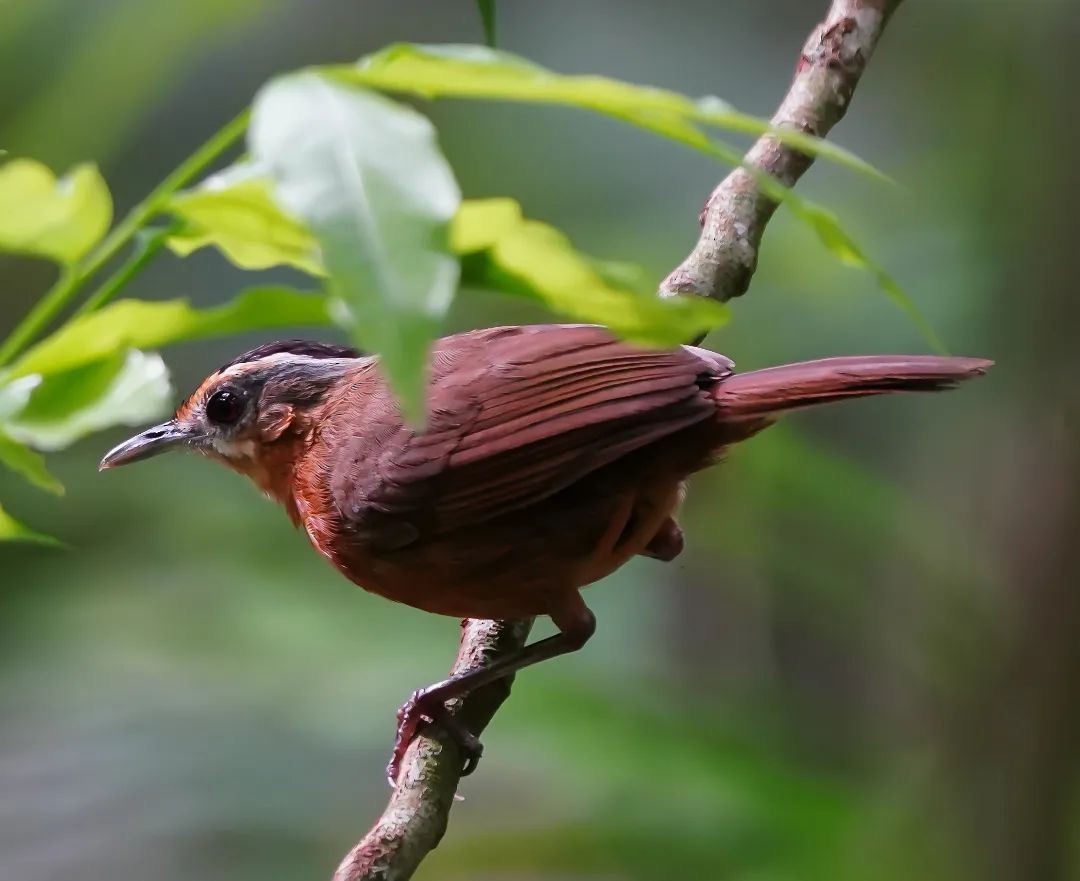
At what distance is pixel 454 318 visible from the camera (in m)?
4.07

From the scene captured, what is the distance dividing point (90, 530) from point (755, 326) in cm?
235

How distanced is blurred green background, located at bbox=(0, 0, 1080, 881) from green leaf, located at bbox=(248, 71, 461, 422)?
7.55 ft

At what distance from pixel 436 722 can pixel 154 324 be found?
156 cm

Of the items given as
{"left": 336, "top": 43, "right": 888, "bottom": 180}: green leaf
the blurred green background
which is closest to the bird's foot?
the blurred green background

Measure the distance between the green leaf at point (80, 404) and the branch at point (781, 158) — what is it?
165 cm

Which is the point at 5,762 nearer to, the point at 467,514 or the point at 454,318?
the point at 454,318

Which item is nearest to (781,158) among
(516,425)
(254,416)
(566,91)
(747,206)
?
(747,206)

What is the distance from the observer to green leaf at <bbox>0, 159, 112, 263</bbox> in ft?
2.42

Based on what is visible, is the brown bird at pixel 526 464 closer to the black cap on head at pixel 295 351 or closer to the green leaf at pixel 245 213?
the black cap on head at pixel 295 351

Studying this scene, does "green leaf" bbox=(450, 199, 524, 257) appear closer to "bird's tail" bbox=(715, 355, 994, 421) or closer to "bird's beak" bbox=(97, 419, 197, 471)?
"bird's tail" bbox=(715, 355, 994, 421)

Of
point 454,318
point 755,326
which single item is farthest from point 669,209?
point 454,318

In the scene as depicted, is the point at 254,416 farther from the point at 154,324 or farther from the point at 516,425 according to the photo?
the point at 154,324

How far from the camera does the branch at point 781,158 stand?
2441mm

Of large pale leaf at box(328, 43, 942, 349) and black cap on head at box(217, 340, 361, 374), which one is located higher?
black cap on head at box(217, 340, 361, 374)
